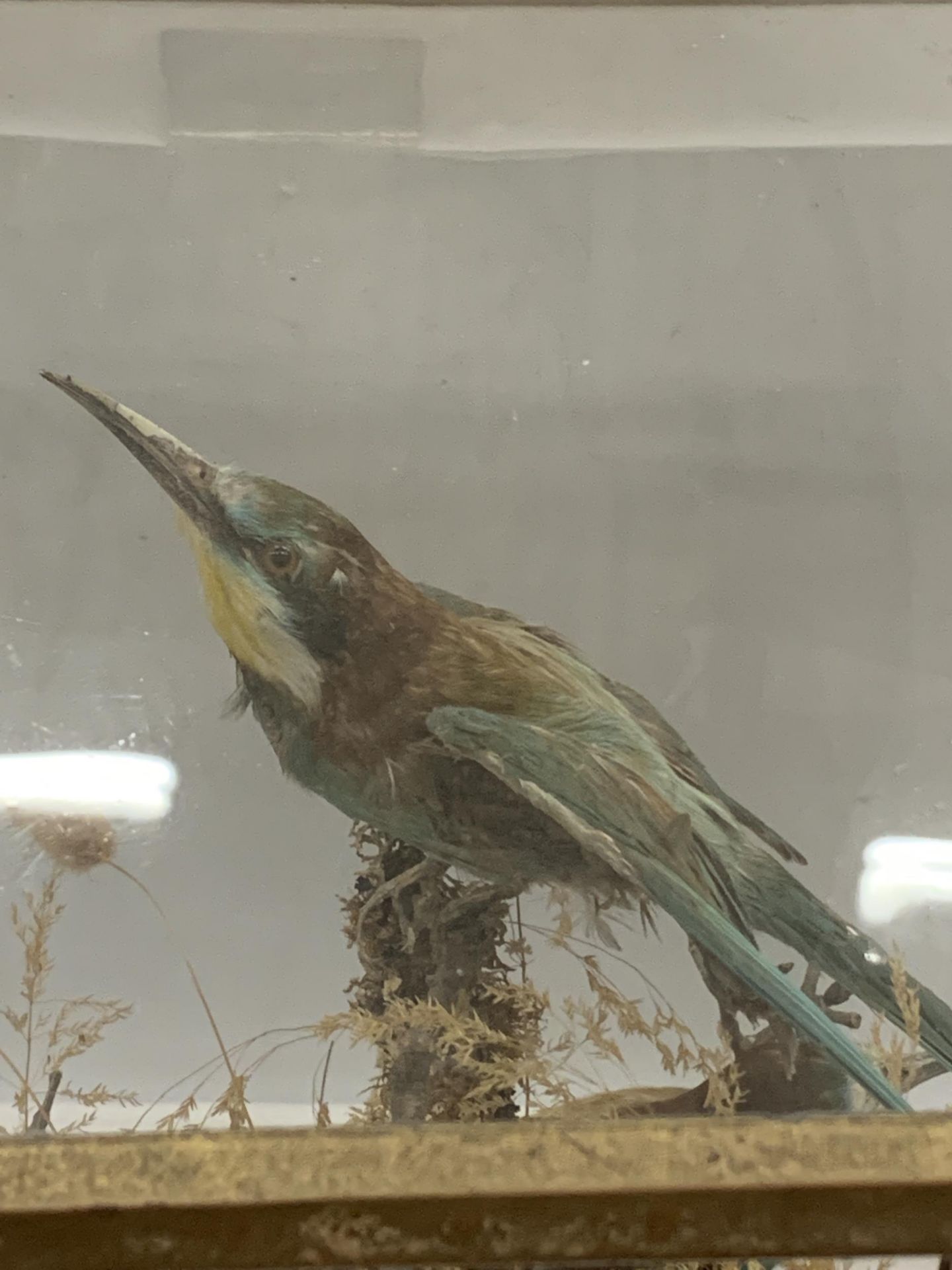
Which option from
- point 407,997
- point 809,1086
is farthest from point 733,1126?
point 407,997

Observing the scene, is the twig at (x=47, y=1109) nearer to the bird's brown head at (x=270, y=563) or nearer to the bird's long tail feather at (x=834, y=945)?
the bird's brown head at (x=270, y=563)

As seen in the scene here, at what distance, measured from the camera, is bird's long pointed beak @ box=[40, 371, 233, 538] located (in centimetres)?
110

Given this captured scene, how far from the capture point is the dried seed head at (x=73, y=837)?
99 centimetres

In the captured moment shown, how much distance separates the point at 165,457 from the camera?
44.3 inches

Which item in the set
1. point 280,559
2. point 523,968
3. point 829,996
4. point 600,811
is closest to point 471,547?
point 280,559

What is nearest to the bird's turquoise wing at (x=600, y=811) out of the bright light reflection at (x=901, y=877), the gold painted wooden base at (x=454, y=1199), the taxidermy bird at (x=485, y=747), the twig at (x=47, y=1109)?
the taxidermy bird at (x=485, y=747)

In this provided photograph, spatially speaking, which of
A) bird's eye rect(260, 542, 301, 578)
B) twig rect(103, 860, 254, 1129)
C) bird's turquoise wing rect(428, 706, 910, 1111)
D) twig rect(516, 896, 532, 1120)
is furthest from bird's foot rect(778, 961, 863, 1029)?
bird's eye rect(260, 542, 301, 578)

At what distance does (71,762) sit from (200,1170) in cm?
46

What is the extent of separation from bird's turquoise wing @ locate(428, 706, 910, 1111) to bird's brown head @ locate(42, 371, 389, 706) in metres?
0.14

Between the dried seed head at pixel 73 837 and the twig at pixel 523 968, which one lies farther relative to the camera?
the dried seed head at pixel 73 837

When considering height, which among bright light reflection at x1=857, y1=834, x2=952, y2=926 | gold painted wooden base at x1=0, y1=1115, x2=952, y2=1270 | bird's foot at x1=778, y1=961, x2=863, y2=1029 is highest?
bright light reflection at x1=857, y1=834, x2=952, y2=926

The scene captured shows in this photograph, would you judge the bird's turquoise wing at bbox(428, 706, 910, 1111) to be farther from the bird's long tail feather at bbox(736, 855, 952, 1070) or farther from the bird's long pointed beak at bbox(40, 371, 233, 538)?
the bird's long pointed beak at bbox(40, 371, 233, 538)

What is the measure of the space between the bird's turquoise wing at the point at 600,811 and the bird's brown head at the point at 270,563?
14 centimetres

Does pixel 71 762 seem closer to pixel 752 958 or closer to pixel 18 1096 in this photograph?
pixel 18 1096
